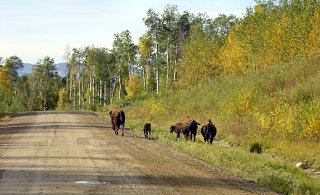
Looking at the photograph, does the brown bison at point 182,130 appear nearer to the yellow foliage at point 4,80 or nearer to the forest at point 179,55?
the forest at point 179,55

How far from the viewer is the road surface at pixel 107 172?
10445 mm

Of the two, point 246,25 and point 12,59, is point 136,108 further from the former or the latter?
point 12,59

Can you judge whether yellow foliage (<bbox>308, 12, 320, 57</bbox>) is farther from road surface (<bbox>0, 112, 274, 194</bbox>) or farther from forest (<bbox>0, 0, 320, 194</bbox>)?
road surface (<bbox>0, 112, 274, 194</bbox>)

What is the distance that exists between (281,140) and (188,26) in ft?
215

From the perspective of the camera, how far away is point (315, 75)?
29578mm

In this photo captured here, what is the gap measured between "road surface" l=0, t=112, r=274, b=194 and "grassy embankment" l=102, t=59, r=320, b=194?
1.24 m

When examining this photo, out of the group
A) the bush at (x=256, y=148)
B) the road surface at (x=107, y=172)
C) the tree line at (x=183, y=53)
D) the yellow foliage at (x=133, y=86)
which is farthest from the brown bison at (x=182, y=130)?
the yellow foliage at (x=133, y=86)

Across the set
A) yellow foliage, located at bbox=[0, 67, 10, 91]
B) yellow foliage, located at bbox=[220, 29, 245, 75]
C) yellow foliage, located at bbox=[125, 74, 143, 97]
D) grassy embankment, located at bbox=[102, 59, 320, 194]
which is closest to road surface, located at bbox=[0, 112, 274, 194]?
grassy embankment, located at bbox=[102, 59, 320, 194]

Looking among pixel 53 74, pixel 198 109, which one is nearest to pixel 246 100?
pixel 198 109

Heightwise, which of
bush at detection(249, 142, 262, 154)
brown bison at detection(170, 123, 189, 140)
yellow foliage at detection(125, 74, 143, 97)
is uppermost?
yellow foliage at detection(125, 74, 143, 97)

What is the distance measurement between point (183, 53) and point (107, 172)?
168 ft

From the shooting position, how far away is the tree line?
127 ft

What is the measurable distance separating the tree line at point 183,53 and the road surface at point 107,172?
22.8 m

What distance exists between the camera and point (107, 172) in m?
12.7
